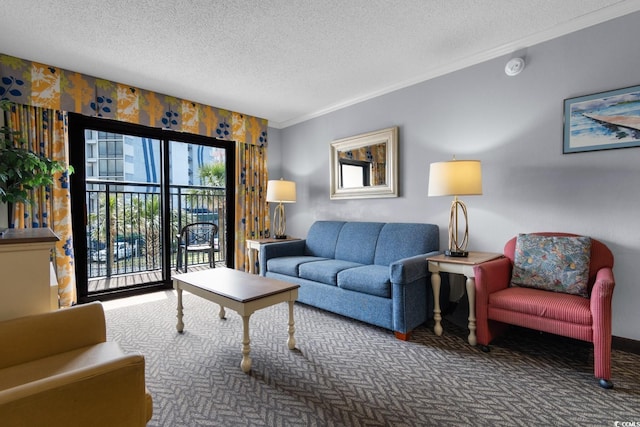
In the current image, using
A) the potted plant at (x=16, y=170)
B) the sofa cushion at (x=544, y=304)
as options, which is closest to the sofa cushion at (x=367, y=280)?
the sofa cushion at (x=544, y=304)

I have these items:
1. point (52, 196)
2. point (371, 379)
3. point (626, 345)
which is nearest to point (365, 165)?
point (371, 379)

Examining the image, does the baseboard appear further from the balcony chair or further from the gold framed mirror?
the balcony chair

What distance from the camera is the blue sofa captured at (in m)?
2.46

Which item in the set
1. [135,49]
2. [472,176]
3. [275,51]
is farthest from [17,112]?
[472,176]

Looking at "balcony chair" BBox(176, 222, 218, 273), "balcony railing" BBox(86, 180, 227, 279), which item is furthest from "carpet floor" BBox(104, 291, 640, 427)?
"balcony railing" BBox(86, 180, 227, 279)

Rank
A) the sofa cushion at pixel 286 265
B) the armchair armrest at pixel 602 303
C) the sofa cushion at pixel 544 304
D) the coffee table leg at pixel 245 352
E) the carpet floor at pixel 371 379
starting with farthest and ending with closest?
the sofa cushion at pixel 286 265 < the coffee table leg at pixel 245 352 < the sofa cushion at pixel 544 304 < the armchair armrest at pixel 602 303 < the carpet floor at pixel 371 379

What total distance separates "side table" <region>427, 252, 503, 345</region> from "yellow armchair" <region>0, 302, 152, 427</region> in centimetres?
212

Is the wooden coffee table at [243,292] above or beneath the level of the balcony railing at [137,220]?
beneath

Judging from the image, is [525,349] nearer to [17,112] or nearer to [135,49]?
[135,49]

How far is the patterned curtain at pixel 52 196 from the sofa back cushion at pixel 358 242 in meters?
2.84

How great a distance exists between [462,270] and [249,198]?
3.25 metres

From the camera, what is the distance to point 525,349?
7.43ft

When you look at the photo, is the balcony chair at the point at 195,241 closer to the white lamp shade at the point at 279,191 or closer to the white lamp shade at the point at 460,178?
the white lamp shade at the point at 279,191

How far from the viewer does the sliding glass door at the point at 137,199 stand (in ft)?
11.1
